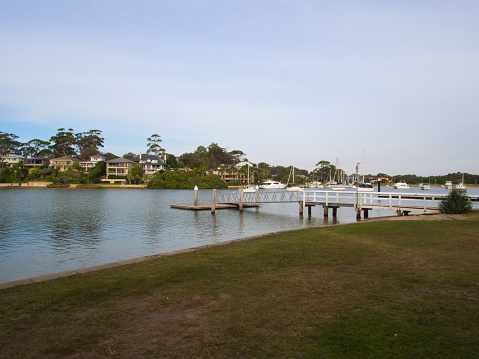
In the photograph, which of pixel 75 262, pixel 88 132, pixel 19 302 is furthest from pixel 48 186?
pixel 19 302

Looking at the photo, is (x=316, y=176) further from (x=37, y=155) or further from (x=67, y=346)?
(x=67, y=346)

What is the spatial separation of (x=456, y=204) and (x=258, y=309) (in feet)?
71.3

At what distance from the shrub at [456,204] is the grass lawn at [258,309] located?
14.2 m

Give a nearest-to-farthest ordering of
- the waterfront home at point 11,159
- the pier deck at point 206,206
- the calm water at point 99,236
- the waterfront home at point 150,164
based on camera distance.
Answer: the calm water at point 99,236
the pier deck at point 206,206
the waterfront home at point 150,164
the waterfront home at point 11,159

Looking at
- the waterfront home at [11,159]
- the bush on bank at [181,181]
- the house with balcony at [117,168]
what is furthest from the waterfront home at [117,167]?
the waterfront home at [11,159]

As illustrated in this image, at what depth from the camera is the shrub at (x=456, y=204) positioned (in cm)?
2250

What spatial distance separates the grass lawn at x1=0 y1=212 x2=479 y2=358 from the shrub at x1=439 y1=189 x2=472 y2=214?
14.2 m

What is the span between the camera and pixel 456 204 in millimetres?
22688

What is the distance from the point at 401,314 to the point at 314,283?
2.24 meters

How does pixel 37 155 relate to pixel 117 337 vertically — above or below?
above

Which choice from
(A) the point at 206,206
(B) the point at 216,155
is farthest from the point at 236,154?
(A) the point at 206,206

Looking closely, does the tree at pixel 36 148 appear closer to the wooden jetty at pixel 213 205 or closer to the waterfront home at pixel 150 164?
the waterfront home at pixel 150 164

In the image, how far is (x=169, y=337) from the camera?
5023 millimetres

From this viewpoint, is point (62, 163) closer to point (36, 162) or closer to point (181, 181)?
point (36, 162)
